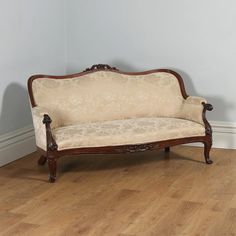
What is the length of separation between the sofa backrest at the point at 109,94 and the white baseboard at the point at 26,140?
52 centimetres

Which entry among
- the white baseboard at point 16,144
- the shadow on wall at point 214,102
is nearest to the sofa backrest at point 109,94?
the shadow on wall at point 214,102

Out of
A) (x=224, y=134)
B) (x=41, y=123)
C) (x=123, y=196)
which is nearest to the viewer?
(x=123, y=196)

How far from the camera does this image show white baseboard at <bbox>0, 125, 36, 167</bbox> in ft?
16.3

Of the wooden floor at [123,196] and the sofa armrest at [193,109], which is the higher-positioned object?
the sofa armrest at [193,109]

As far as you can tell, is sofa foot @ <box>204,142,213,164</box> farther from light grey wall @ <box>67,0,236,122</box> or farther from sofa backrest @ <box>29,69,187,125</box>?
light grey wall @ <box>67,0,236,122</box>

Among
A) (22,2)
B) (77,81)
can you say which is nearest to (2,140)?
(77,81)

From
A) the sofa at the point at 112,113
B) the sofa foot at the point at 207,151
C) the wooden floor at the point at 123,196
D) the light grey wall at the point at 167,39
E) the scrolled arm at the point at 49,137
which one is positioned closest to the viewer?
the wooden floor at the point at 123,196

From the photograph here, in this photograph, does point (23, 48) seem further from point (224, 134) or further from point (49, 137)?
point (224, 134)

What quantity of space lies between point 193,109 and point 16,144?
1.74 m

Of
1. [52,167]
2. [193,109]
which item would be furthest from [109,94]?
[52,167]

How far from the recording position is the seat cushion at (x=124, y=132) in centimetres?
443

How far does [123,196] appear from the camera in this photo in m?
4.03

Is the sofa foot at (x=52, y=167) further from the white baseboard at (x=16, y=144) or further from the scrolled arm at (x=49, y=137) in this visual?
the white baseboard at (x=16, y=144)

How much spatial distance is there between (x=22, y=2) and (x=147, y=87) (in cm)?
146
